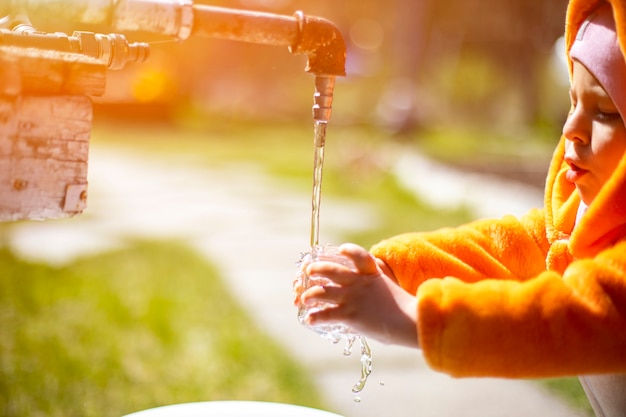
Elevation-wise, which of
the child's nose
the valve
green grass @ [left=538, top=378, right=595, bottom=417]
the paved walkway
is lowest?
the paved walkway

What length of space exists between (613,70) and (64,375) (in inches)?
93.3

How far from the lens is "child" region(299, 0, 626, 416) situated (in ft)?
3.63

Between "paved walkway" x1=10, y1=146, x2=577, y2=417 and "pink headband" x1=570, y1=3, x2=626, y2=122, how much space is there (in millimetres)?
862

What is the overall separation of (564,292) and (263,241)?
434cm

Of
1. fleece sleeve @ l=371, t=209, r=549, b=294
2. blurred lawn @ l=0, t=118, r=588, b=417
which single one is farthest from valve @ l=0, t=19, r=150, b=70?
blurred lawn @ l=0, t=118, r=588, b=417

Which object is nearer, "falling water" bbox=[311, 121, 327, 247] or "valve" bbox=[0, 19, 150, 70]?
"valve" bbox=[0, 19, 150, 70]

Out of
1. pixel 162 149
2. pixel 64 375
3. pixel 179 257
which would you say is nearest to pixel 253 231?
pixel 179 257

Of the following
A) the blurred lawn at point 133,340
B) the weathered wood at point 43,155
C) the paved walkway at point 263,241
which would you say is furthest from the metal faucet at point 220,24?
the blurred lawn at point 133,340

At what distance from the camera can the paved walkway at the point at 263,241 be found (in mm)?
2885

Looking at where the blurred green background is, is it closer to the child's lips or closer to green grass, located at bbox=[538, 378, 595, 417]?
green grass, located at bbox=[538, 378, 595, 417]

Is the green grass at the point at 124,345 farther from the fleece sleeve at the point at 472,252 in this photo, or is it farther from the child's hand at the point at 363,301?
the child's hand at the point at 363,301

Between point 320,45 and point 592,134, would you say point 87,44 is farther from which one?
point 592,134

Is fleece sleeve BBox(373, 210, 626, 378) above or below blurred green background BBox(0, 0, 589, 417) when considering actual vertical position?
above

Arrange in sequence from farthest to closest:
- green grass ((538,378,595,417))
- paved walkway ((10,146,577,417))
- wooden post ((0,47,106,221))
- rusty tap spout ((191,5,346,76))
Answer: paved walkway ((10,146,577,417)) < green grass ((538,378,595,417)) < rusty tap spout ((191,5,346,76)) < wooden post ((0,47,106,221))
